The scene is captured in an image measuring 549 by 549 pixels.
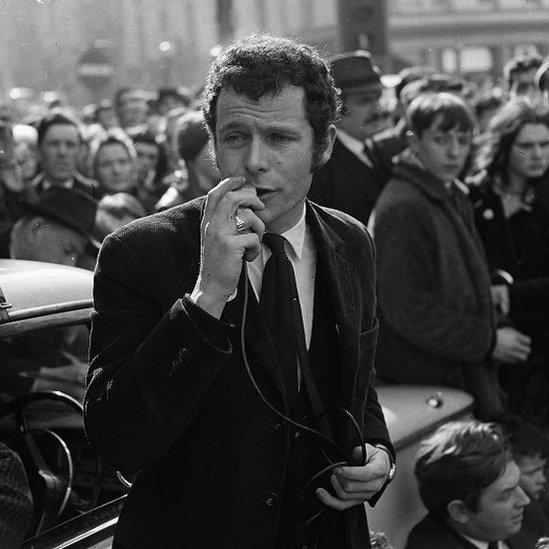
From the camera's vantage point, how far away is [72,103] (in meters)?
14.9

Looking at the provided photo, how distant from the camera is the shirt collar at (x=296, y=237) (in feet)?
7.60

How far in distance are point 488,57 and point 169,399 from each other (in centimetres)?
1661

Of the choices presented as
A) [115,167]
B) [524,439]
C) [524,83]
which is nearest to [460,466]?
[524,439]

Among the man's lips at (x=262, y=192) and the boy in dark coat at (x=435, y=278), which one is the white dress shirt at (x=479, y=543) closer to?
the boy in dark coat at (x=435, y=278)

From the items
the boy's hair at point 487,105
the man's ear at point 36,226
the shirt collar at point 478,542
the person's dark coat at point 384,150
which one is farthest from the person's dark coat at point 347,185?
the boy's hair at point 487,105

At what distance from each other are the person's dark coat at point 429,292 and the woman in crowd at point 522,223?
670mm

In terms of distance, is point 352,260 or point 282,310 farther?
point 352,260

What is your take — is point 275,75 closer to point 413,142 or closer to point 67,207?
point 413,142

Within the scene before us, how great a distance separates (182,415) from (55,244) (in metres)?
3.04

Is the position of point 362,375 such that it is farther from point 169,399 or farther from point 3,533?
point 3,533

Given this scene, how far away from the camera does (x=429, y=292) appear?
460 cm

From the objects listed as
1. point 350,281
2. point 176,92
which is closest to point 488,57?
point 176,92

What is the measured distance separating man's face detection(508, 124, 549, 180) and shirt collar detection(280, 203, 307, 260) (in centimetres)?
358

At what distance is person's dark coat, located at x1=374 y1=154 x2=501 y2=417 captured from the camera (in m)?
4.56
